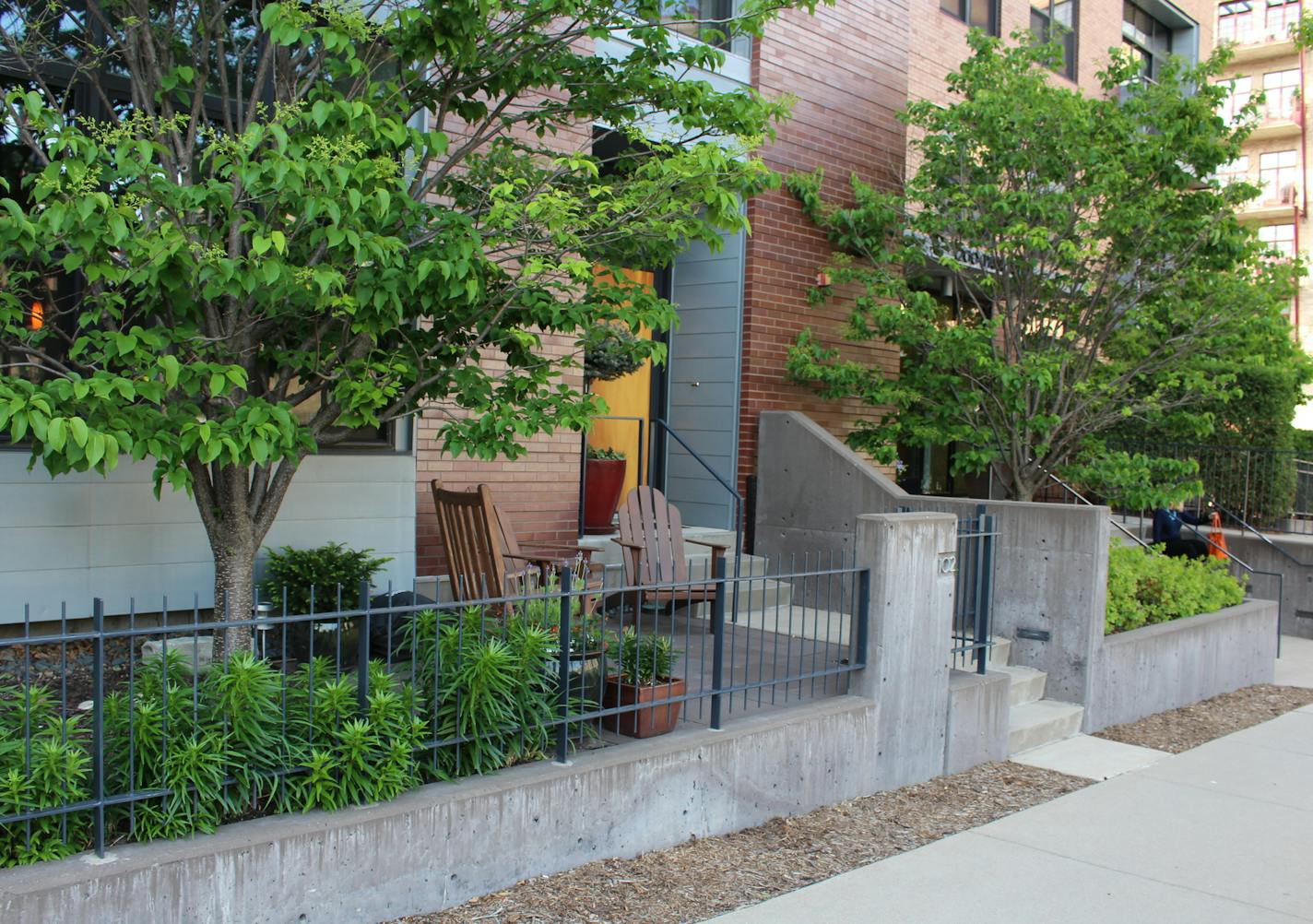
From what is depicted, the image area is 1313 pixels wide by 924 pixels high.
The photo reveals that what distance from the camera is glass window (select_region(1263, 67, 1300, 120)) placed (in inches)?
1356

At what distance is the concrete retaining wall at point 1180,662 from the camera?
8.43 metres

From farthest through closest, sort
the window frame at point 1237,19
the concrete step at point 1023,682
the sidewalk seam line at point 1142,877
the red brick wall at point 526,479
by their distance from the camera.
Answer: the window frame at point 1237,19 < the red brick wall at point 526,479 < the concrete step at point 1023,682 < the sidewalk seam line at point 1142,877

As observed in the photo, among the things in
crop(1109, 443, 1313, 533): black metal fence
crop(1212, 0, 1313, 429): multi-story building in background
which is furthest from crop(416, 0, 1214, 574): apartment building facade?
crop(1212, 0, 1313, 429): multi-story building in background

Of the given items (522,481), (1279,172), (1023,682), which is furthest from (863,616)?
(1279,172)

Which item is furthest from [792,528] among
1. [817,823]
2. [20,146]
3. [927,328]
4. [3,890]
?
[3,890]

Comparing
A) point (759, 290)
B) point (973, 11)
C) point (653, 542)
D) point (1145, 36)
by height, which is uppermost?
point (1145, 36)

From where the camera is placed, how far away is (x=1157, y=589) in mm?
9648

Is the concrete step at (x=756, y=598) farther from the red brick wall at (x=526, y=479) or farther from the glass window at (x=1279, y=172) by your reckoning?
the glass window at (x=1279, y=172)

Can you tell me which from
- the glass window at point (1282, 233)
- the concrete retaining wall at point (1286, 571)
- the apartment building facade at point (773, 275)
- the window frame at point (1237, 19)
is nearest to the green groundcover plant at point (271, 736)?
the apartment building facade at point (773, 275)

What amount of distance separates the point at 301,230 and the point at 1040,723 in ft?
18.2

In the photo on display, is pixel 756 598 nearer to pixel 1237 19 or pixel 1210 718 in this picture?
pixel 1210 718

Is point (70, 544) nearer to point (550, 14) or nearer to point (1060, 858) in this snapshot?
point (550, 14)

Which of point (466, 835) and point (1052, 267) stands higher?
point (1052, 267)

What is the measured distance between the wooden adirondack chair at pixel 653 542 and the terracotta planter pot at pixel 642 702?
2143 millimetres
